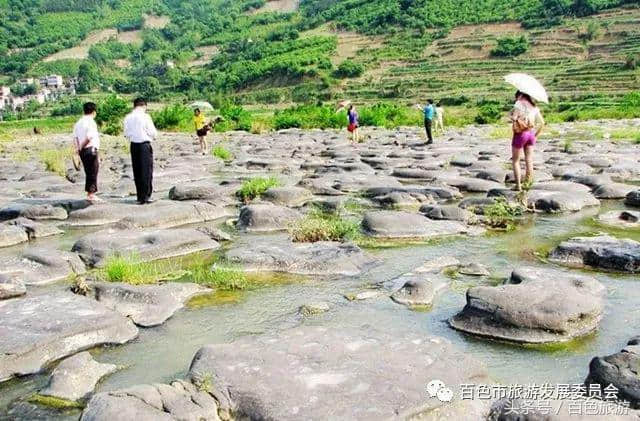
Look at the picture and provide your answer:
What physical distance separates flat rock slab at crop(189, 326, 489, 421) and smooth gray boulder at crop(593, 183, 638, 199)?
22.1ft

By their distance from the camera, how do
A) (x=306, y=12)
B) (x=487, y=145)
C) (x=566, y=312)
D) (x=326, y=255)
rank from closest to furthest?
(x=566, y=312) < (x=326, y=255) < (x=487, y=145) < (x=306, y=12)

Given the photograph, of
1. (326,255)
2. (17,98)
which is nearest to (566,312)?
(326,255)

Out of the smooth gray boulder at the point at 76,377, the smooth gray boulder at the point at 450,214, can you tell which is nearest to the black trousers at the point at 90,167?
the smooth gray boulder at the point at 450,214

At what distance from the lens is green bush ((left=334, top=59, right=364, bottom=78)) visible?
7669cm

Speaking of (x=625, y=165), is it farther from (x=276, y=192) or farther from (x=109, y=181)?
(x=109, y=181)

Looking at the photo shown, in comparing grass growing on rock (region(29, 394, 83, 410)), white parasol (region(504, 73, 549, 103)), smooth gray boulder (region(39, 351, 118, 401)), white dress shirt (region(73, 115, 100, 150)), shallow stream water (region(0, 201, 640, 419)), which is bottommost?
shallow stream water (region(0, 201, 640, 419))

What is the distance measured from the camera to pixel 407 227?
7.70 metres

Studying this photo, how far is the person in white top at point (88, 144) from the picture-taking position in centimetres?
980

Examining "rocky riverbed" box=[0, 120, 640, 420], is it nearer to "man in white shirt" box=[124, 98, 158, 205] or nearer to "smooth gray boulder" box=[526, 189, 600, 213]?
"smooth gray boulder" box=[526, 189, 600, 213]

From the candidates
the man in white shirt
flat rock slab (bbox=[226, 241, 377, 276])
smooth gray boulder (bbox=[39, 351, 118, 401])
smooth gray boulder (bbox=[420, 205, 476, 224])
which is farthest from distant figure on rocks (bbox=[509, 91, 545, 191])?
smooth gray boulder (bbox=[39, 351, 118, 401])

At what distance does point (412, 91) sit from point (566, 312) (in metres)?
61.3

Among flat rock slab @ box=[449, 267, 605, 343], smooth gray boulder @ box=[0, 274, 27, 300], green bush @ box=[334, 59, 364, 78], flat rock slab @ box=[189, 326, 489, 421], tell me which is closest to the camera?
flat rock slab @ box=[189, 326, 489, 421]

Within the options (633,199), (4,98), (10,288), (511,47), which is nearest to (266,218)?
(10,288)

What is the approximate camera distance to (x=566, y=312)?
180 inches
